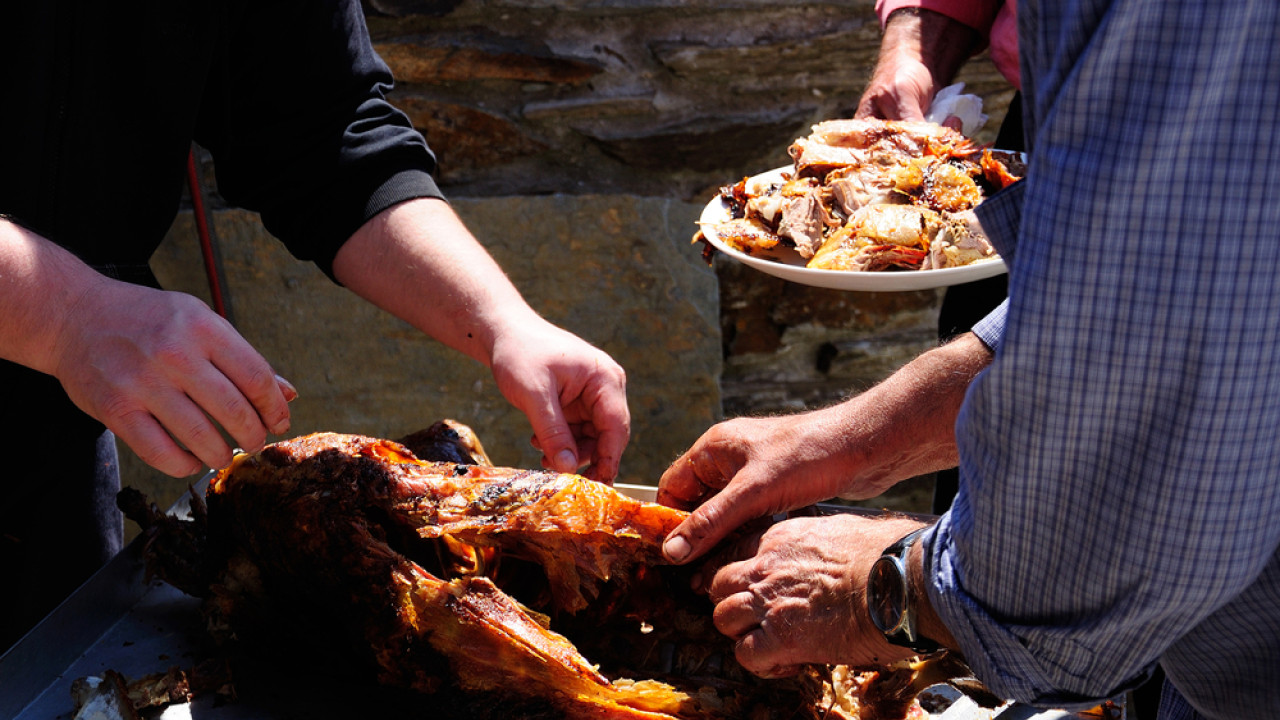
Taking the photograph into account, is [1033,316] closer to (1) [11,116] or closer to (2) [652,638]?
(2) [652,638]

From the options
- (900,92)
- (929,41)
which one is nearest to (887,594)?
(900,92)

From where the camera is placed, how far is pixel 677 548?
4.79 feet

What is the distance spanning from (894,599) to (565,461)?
75 centimetres

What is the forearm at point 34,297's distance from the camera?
1.30 m

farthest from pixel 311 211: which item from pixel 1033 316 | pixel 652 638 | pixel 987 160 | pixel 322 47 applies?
pixel 1033 316

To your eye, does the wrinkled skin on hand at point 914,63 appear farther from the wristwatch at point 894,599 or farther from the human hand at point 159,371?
the human hand at point 159,371

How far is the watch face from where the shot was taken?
3.72ft

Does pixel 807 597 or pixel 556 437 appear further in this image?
pixel 556 437

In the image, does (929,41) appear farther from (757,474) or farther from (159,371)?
(159,371)

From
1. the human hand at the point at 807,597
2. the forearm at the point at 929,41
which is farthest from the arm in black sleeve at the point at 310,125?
the forearm at the point at 929,41

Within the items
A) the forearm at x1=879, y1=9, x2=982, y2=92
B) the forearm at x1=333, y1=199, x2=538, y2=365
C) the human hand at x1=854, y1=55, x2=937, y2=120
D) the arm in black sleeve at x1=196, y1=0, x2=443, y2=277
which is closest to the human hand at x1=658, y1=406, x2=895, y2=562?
the forearm at x1=333, y1=199, x2=538, y2=365

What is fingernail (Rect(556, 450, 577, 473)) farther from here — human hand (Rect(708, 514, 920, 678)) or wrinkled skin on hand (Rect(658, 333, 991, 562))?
human hand (Rect(708, 514, 920, 678))

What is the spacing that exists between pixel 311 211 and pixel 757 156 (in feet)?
5.15

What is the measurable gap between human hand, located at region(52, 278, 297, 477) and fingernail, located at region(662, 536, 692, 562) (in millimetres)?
623
